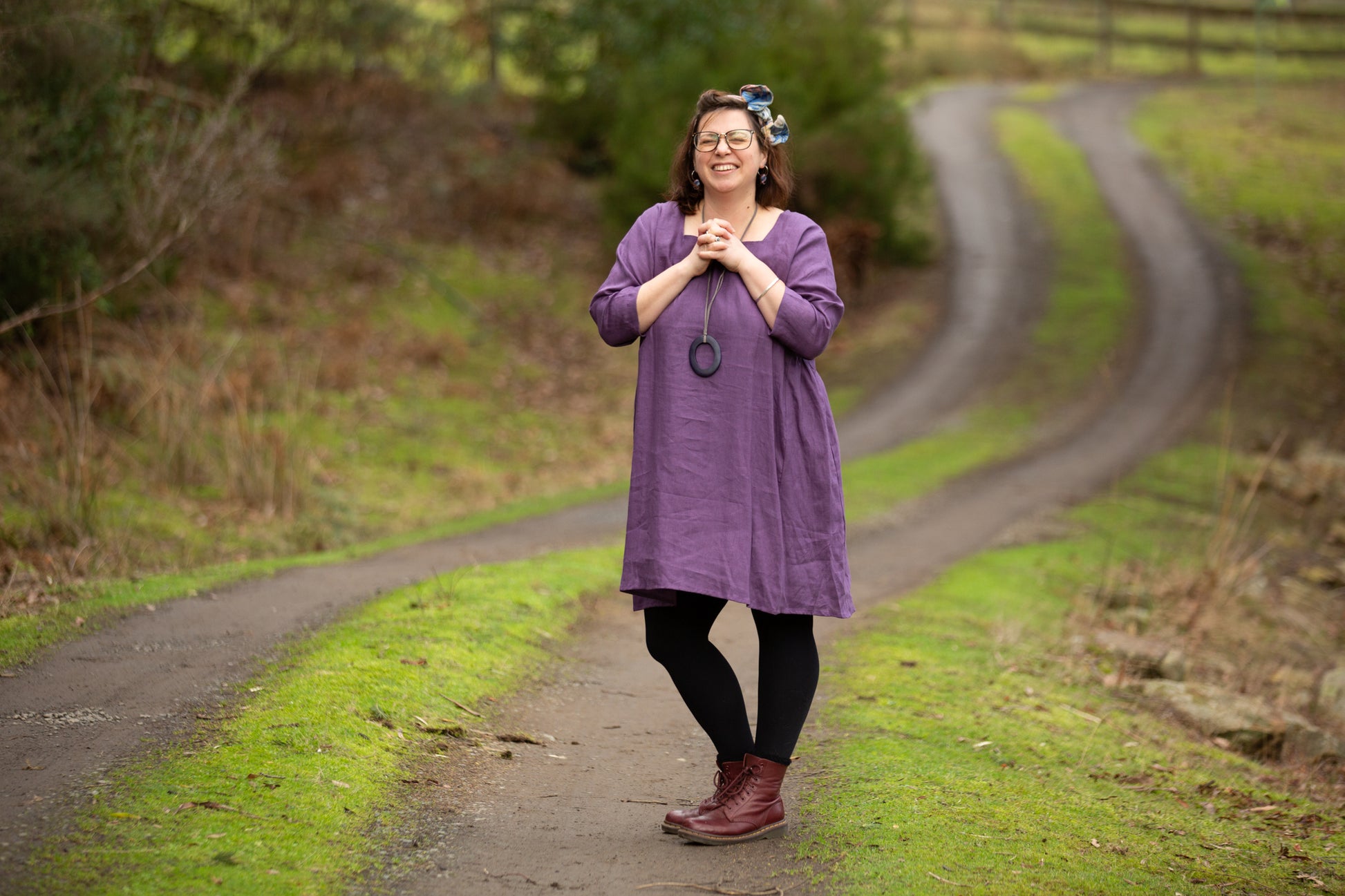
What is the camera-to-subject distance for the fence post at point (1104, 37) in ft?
140

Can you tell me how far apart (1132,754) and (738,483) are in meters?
3.52

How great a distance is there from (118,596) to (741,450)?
413cm

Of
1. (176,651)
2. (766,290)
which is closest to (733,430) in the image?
(766,290)

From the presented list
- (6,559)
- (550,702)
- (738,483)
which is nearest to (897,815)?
(738,483)

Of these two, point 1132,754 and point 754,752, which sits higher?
point 754,752

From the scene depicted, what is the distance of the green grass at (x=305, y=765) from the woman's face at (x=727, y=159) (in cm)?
226

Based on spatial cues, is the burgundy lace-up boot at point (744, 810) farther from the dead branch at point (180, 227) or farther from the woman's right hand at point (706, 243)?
the dead branch at point (180, 227)

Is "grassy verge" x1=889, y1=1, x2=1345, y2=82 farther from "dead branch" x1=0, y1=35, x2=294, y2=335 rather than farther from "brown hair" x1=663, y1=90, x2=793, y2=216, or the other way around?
"brown hair" x1=663, y1=90, x2=793, y2=216

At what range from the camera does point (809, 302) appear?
3.42 meters

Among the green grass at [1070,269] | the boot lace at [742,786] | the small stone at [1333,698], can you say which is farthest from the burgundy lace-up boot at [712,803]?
the green grass at [1070,269]

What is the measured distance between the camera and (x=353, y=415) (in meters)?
14.1

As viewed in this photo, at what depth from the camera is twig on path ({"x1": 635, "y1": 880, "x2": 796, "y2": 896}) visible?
3.34 meters

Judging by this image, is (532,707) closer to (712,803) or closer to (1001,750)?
(712,803)

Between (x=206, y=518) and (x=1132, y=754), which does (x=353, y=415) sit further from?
(x=1132, y=754)
